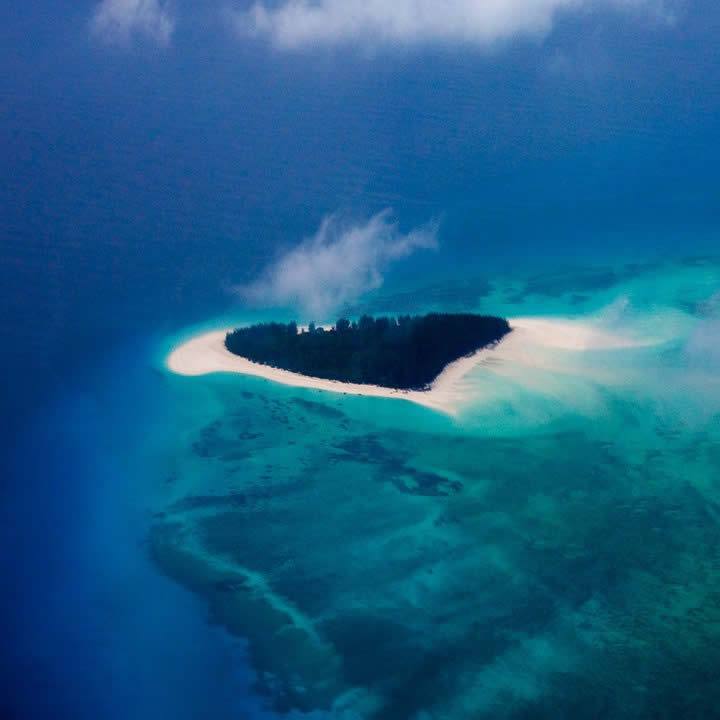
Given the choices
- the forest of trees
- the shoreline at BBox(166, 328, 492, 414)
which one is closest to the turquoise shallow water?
the shoreline at BBox(166, 328, 492, 414)

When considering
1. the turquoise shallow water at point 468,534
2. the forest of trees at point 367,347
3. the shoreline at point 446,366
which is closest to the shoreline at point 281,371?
the shoreline at point 446,366

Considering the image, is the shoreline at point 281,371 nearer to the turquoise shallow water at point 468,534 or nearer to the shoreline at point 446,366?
the shoreline at point 446,366

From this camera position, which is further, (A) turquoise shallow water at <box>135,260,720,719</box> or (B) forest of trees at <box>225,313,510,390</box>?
(B) forest of trees at <box>225,313,510,390</box>

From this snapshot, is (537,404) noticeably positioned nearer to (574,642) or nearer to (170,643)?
(574,642)

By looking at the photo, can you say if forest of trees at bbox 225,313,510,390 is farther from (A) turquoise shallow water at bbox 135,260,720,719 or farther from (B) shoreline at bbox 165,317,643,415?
(A) turquoise shallow water at bbox 135,260,720,719

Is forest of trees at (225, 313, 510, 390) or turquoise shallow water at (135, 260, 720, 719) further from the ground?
forest of trees at (225, 313, 510, 390)

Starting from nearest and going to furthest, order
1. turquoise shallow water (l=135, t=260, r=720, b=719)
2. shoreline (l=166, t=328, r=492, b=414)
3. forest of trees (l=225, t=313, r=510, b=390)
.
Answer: turquoise shallow water (l=135, t=260, r=720, b=719) → shoreline (l=166, t=328, r=492, b=414) → forest of trees (l=225, t=313, r=510, b=390)
